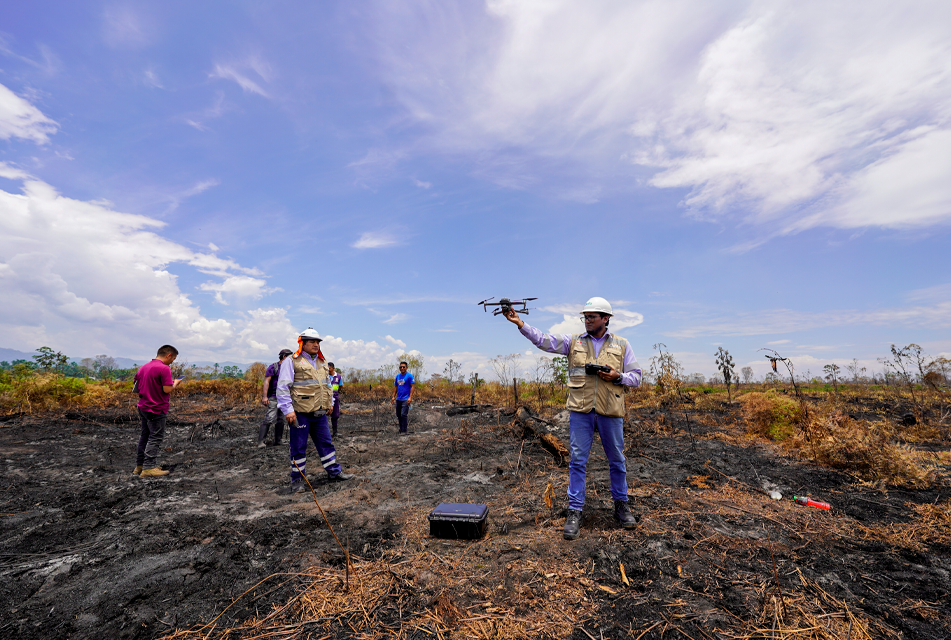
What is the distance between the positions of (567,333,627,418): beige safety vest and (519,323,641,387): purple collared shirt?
0.05 meters

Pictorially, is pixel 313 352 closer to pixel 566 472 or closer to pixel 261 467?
pixel 261 467

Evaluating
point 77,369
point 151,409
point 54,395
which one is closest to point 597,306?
point 151,409

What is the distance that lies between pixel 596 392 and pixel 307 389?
165 inches

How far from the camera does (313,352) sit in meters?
6.27

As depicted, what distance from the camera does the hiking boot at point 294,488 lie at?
5916 mm

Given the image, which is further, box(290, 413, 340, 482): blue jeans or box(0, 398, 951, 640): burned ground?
box(290, 413, 340, 482): blue jeans

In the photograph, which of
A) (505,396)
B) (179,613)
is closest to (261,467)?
(179,613)

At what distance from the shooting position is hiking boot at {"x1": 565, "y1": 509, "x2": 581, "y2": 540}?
12.7 feet

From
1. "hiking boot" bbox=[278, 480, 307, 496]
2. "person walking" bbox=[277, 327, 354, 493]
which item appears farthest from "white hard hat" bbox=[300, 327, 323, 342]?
"hiking boot" bbox=[278, 480, 307, 496]

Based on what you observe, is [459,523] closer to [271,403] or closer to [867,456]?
[867,456]

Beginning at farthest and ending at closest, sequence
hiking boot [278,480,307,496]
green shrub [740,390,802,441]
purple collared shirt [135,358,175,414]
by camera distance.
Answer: green shrub [740,390,802,441] → purple collared shirt [135,358,175,414] → hiking boot [278,480,307,496]

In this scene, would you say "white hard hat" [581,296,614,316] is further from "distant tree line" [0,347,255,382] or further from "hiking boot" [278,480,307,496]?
"distant tree line" [0,347,255,382]

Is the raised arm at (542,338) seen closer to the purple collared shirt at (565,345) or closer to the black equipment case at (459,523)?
the purple collared shirt at (565,345)

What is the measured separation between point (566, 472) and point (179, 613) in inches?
205
